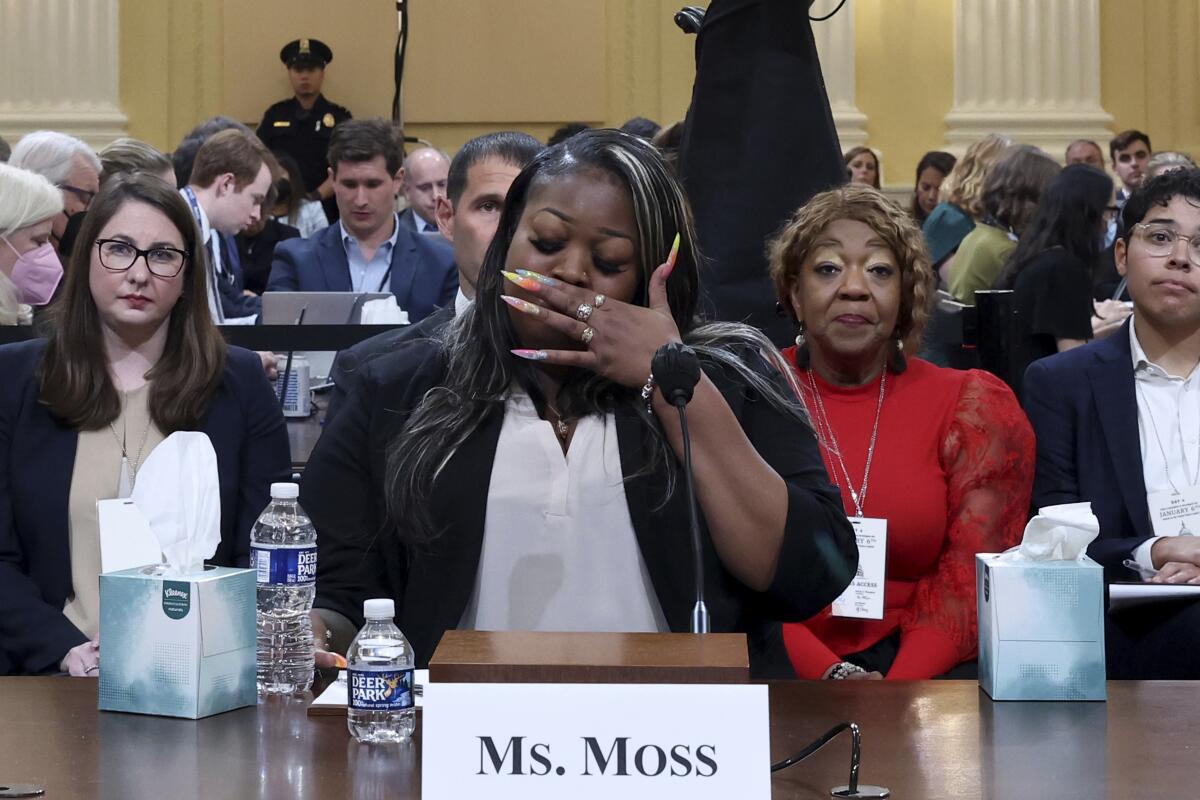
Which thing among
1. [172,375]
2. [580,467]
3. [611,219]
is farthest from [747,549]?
[172,375]

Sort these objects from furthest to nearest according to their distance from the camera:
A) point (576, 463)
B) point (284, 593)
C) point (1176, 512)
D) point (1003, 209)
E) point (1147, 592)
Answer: point (1003, 209) < point (1176, 512) < point (1147, 592) < point (576, 463) < point (284, 593)

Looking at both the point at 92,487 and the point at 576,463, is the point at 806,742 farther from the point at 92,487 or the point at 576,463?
the point at 92,487

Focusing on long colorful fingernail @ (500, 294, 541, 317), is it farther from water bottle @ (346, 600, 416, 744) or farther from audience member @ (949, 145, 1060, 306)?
audience member @ (949, 145, 1060, 306)

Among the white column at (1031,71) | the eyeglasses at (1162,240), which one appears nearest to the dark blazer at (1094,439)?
the eyeglasses at (1162,240)

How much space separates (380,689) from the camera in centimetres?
165

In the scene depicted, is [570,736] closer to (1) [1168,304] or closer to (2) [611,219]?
(2) [611,219]

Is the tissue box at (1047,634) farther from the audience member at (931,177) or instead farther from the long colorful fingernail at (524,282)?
the audience member at (931,177)

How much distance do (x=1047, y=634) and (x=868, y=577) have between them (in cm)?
102

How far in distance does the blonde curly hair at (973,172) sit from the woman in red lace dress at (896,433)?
3.36m

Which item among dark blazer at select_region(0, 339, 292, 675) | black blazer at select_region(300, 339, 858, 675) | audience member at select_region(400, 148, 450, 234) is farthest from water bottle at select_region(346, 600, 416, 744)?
audience member at select_region(400, 148, 450, 234)

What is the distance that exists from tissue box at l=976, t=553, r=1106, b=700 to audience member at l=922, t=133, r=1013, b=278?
193 inches

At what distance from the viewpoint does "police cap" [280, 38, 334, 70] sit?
9.18 meters

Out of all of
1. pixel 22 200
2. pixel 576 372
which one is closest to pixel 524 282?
pixel 576 372

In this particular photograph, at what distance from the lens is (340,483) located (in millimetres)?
2074
